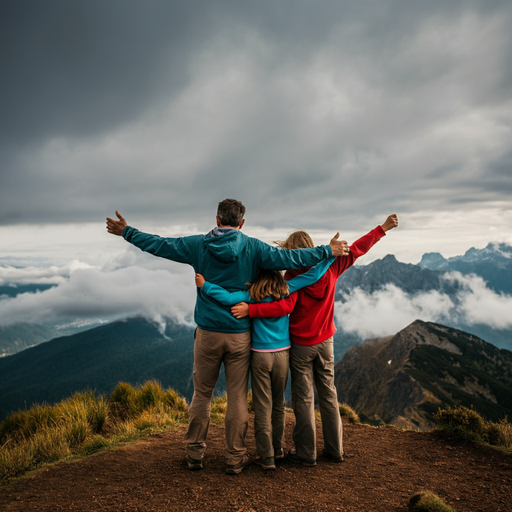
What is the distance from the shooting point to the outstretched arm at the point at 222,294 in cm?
482

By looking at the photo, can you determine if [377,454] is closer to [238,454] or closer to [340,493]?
[340,493]

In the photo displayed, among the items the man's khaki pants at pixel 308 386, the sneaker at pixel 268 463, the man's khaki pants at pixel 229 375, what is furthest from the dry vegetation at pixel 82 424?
the man's khaki pants at pixel 308 386

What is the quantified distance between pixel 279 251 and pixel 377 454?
440cm

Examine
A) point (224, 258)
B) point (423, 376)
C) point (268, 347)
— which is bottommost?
point (423, 376)

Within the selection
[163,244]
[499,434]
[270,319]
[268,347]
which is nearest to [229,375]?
[268,347]

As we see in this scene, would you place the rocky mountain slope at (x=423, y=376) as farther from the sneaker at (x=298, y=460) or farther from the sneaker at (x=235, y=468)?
the sneaker at (x=235, y=468)

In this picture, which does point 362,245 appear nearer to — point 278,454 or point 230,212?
point 230,212

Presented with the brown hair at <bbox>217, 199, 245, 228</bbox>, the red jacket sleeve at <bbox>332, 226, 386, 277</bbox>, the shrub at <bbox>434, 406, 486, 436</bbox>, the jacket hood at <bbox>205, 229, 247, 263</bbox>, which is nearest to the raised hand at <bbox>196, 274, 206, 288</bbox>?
the jacket hood at <bbox>205, 229, 247, 263</bbox>

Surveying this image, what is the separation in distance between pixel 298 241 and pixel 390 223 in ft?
5.94

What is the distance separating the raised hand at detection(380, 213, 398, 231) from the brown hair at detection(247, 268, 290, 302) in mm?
2182

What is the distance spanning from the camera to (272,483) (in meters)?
4.82

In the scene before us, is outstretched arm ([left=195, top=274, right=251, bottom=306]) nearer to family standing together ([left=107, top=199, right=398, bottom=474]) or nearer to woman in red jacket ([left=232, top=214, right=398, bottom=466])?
family standing together ([left=107, top=199, right=398, bottom=474])

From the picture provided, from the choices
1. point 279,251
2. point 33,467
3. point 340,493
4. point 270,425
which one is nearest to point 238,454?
point 270,425

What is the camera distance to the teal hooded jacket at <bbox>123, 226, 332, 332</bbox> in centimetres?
488
